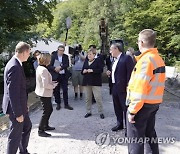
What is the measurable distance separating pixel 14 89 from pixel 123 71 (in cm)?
213

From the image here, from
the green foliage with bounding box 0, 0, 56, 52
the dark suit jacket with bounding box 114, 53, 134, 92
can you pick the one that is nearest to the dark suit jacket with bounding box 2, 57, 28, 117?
the dark suit jacket with bounding box 114, 53, 134, 92

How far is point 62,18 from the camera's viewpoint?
5212 centimetres

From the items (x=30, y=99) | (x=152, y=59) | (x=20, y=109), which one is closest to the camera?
(x=152, y=59)

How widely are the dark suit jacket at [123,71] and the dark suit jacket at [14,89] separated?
6.40ft

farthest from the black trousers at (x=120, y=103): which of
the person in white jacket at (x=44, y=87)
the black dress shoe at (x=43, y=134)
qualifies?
the black dress shoe at (x=43, y=134)

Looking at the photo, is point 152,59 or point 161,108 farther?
point 161,108

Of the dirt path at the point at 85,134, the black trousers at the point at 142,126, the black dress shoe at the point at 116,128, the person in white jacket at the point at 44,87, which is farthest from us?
the black dress shoe at the point at 116,128

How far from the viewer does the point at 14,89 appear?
3.34 metres

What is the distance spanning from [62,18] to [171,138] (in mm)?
49718

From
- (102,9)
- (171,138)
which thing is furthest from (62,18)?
(171,138)

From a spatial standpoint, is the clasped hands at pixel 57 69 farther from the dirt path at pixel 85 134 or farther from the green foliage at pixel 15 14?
the green foliage at pixel 15 14

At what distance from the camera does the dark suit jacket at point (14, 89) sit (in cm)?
333

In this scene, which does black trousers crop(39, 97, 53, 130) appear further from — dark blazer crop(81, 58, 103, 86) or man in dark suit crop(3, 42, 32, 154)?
dark blazer crop(81, 58, 103, 86)

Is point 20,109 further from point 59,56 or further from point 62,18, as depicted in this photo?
point 62,18
